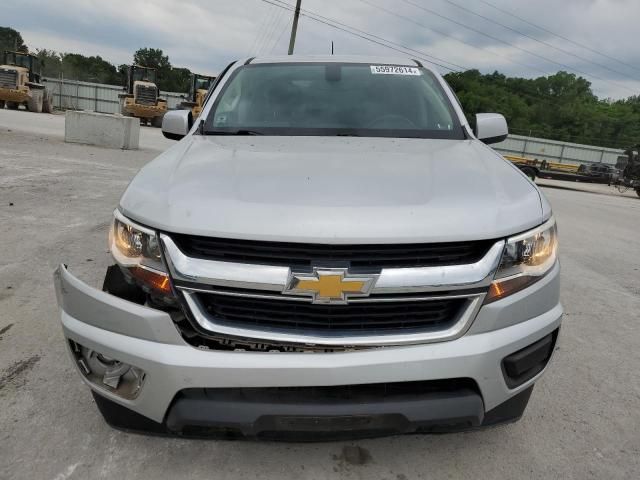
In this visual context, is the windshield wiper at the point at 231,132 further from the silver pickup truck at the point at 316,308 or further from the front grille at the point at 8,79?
the front grille at the point at 8,79

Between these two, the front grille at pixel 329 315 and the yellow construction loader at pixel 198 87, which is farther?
the yellow construction loader at pixel 198 87

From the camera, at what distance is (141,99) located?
27.3 meters

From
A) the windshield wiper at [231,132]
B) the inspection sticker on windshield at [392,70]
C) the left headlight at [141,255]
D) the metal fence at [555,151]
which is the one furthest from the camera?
the metal fence at [555,151]

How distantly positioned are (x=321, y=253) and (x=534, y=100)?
8312 centimetres

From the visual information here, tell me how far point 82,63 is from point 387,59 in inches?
3609

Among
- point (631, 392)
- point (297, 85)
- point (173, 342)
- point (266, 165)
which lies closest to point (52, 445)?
point (173, 342)

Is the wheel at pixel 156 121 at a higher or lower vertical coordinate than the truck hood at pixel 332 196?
lower

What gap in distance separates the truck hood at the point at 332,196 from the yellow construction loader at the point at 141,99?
26.8 meters

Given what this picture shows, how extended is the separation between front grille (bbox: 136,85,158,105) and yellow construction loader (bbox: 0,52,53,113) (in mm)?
5999

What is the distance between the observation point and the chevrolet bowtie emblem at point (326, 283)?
5.42 feet

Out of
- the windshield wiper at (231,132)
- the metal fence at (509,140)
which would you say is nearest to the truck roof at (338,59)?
the windshield wiper at (231,132)

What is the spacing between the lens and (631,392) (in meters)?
2.79

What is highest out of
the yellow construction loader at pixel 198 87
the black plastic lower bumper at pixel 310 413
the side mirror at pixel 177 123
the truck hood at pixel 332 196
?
the yellow construction loader at pixel 198 87

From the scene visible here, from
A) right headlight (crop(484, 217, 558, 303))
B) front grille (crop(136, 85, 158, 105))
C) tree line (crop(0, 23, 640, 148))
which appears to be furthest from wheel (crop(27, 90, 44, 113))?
right headlight (crop(484, 217, 558, 303))
